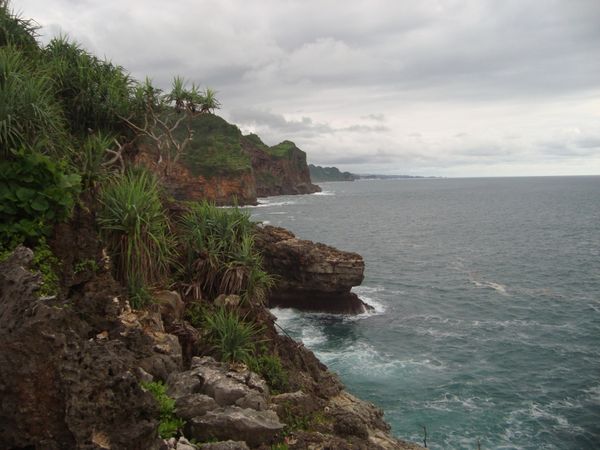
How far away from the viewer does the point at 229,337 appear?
9867 millimetres

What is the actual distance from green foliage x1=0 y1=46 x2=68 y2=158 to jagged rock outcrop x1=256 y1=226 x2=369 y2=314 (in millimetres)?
23138

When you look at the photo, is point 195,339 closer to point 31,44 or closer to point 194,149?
point 31,44

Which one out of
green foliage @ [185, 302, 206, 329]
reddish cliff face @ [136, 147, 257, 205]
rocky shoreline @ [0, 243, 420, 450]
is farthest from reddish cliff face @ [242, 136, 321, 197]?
rocky shoreline @ [0, 243, 420, 450]

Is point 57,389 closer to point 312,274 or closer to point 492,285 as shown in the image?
point 312,274

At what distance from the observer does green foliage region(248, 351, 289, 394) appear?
10008 millimetres

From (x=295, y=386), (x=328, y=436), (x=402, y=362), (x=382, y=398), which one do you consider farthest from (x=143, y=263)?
(x=402, y=362)

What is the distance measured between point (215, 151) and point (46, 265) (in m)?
100

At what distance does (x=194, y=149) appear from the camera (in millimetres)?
105062

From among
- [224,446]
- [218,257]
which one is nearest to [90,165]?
[218,257]

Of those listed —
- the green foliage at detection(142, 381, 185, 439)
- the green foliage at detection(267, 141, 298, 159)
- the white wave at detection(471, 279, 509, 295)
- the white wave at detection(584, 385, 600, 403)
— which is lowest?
the white wave at detection(584, 385, 600, 403)

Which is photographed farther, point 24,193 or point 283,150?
point 283,150

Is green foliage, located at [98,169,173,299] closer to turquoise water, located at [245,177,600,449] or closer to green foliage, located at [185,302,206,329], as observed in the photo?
green foliage, located at [185,302,206,329]

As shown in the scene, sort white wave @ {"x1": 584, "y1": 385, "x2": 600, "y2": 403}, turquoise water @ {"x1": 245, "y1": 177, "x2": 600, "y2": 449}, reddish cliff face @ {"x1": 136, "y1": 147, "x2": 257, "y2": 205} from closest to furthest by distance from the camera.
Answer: turquoise water @ {"x1": 245, "y1": 177, "x2": 600, "y2": 449}
white wave @ {"x1": 584, "y1": 385, "x2": 600, "y2": 403}
reddish cliff face @ {"x1": 136, "y1": 147, "x2": 257, "y2": 205}

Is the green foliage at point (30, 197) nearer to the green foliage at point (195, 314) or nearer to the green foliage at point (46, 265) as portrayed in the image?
the green foliage at point (46, 265)
